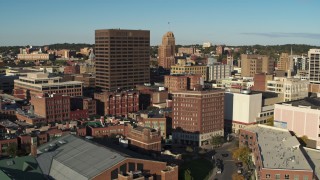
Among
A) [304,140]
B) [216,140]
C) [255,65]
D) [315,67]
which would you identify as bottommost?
[216,140]

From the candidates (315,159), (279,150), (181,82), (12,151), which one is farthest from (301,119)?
(12,151)

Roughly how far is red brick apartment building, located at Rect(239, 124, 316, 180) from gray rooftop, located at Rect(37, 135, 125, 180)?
76.2 feet

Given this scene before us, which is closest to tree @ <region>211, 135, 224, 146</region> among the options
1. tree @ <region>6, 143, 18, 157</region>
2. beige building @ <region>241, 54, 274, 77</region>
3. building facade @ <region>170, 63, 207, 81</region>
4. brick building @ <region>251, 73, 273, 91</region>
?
tree @ <region>6, 143, 18, 157</region>

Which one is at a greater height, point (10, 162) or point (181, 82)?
point (181, 82)

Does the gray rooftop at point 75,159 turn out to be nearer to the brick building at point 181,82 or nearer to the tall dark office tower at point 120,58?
the tall dark office tower at point 120,58

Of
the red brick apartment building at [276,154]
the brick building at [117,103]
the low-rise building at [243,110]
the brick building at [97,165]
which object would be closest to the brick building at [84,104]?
the brick building at [117,103]

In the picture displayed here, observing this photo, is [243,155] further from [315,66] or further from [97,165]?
[315,66]

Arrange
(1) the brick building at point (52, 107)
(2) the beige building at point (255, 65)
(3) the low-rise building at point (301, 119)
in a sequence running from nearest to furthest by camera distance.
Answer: (3) the low-rise building at point (301, 119)
(1) the brick building at point (52, 107)
(2) the beige building at point (255, 65)

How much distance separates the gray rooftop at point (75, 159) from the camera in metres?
53.7

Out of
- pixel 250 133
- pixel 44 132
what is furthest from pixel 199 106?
pixel 44 132

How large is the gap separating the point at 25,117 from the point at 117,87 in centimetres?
4909

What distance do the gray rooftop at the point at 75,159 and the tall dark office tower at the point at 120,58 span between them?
272ft

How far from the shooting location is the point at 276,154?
69.2 m

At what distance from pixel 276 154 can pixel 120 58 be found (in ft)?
291
